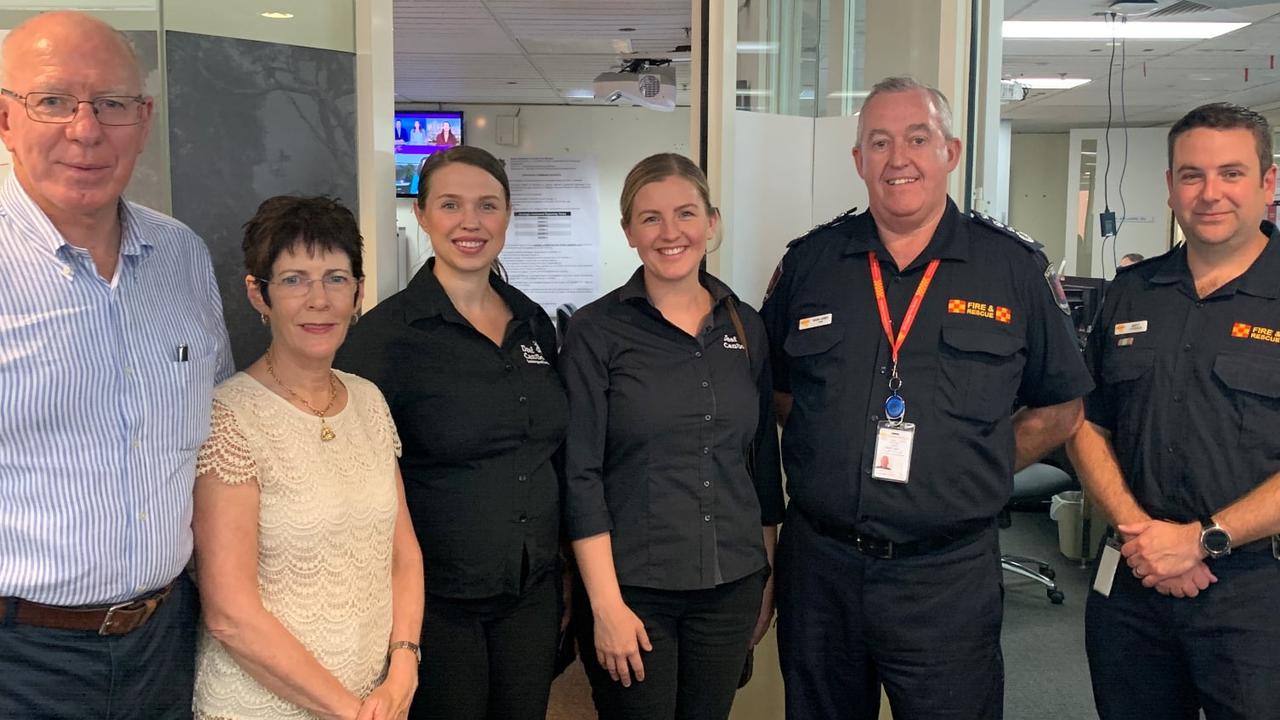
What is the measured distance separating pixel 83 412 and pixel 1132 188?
12.8m

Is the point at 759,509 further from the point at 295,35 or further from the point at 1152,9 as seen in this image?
the point at 1152,9

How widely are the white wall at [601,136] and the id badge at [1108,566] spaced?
7.26 metres

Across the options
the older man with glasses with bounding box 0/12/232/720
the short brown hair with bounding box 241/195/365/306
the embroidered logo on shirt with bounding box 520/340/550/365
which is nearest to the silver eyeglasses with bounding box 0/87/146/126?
the older man with glasses with bounding box 0/12/232/720

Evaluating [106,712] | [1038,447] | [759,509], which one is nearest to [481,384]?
[759,509]

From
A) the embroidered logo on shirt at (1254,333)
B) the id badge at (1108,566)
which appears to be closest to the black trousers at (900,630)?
the id badge at (1108,566)

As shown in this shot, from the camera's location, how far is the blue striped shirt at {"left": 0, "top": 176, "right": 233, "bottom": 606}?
1.35 m

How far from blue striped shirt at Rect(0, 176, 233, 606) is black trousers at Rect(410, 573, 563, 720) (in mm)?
541

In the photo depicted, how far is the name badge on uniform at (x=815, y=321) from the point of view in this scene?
84.3 inches

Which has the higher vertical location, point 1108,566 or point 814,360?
point 814,360

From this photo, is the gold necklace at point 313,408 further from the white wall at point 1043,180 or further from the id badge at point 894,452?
the white wall at point 1043,180

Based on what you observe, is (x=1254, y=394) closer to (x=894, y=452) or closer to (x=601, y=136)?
(x=894, y=452)

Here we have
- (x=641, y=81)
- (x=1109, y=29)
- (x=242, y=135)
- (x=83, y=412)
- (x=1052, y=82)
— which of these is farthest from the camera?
(x=1052, y=82)

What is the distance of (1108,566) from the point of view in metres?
2.10

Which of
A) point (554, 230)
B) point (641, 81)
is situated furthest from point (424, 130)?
point (641, 81)
